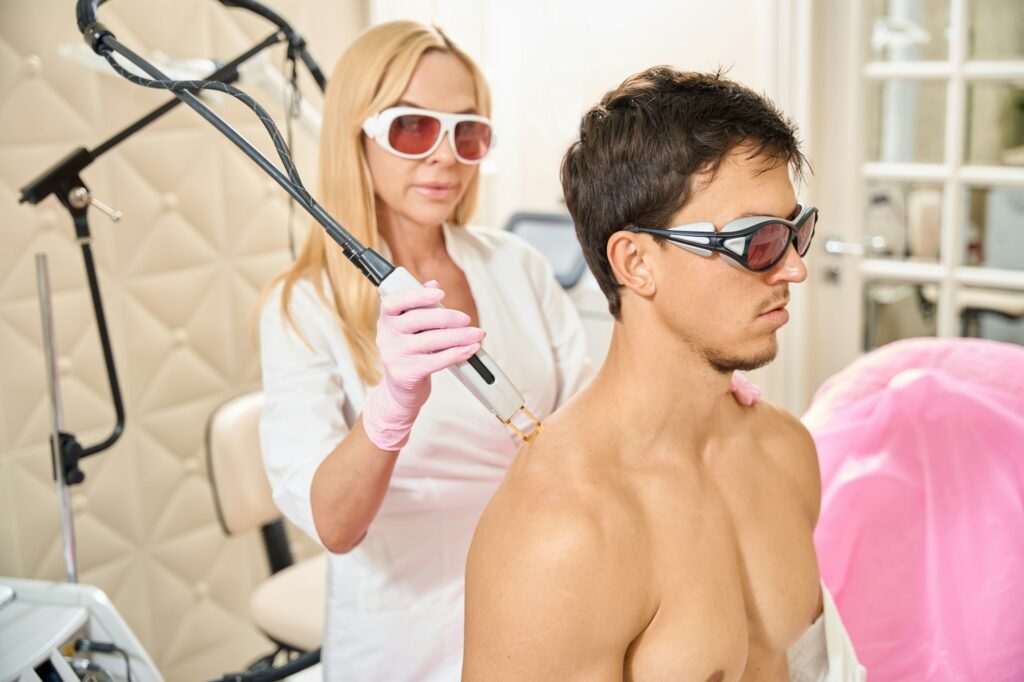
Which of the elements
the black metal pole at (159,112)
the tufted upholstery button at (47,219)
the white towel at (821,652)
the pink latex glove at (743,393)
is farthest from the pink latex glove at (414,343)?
the tufted upholstery button at (47,219)

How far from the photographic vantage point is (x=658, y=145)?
3.99 ft

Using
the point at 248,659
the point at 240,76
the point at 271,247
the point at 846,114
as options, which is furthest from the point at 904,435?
the point at 248,659

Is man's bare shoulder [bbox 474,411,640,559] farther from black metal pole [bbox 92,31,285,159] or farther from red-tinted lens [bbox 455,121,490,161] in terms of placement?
black metal pole [bbox 92,31,285,159]

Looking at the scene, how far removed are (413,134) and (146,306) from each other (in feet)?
4.27

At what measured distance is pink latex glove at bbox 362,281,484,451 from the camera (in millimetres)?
1228

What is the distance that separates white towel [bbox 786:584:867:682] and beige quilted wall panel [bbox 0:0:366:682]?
5.95 ft

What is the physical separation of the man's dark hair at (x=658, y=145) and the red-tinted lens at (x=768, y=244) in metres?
0.08

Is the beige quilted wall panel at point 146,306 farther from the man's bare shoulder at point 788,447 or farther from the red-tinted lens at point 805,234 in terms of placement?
the red-tinted lens at point 805,234

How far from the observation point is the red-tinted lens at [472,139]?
1697 mm

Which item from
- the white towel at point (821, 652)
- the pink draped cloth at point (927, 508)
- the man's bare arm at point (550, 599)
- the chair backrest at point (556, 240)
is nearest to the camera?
the man's bare arm at point (550, 599)

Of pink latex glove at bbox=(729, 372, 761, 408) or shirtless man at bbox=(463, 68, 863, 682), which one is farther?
pink latex glove at bbox=(729, 372, 761, 408)

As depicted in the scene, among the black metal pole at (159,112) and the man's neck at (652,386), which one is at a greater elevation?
the black metal pole at (159,112)

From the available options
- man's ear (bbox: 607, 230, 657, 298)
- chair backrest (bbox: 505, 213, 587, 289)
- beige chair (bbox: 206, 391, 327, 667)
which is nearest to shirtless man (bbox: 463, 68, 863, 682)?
man's ear (bbox: 607, 230, 657, 298)

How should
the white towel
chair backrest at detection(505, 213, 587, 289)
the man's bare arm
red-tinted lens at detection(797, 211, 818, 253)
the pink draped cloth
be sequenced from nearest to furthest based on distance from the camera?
the man's bare arm, red-tinted lens at detection(797, 211, 818, 253), the white towel, the pink draped cloth, chair backrest at detection(505, 213, 587, 289)
